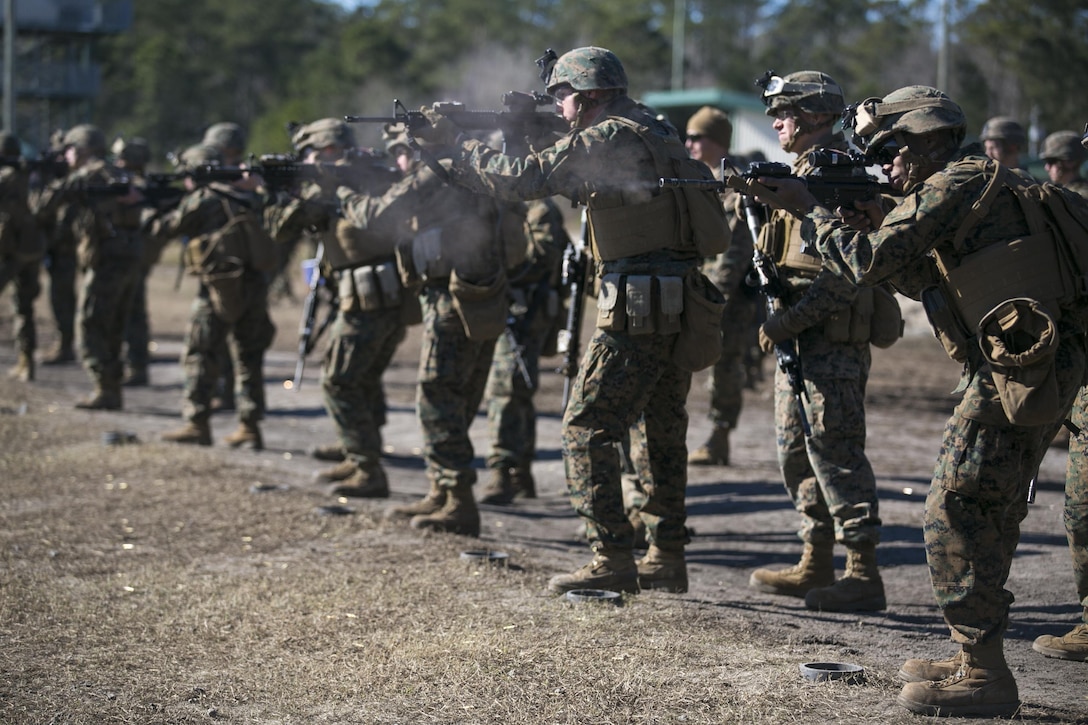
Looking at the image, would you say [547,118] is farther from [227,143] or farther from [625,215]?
[227,143]

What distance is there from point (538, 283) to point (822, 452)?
3.31 metres

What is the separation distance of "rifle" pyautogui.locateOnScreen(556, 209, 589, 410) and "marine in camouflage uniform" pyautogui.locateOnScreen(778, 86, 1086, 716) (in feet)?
8.46

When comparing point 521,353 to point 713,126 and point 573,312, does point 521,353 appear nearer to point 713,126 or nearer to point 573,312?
point 573,312

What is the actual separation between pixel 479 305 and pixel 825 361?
207 centimetres

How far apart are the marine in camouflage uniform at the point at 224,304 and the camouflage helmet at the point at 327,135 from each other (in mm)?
1458

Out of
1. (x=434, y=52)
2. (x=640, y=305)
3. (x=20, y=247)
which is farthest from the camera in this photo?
(x=434, y=52)

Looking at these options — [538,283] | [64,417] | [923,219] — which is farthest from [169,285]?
[923,219]

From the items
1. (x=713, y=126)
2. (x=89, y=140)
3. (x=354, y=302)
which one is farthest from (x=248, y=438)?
(x=713, y=126)

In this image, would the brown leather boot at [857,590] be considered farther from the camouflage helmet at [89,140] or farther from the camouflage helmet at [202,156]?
the camouflage helmet at [89,140]

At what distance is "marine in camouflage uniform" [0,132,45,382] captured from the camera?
1371 cm

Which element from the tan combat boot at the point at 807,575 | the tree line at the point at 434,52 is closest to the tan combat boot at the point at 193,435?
the tan combat boot at the point at 807,575

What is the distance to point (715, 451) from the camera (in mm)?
10078

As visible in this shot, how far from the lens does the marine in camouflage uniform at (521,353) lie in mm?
8906

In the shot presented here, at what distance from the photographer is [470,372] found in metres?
7.85
